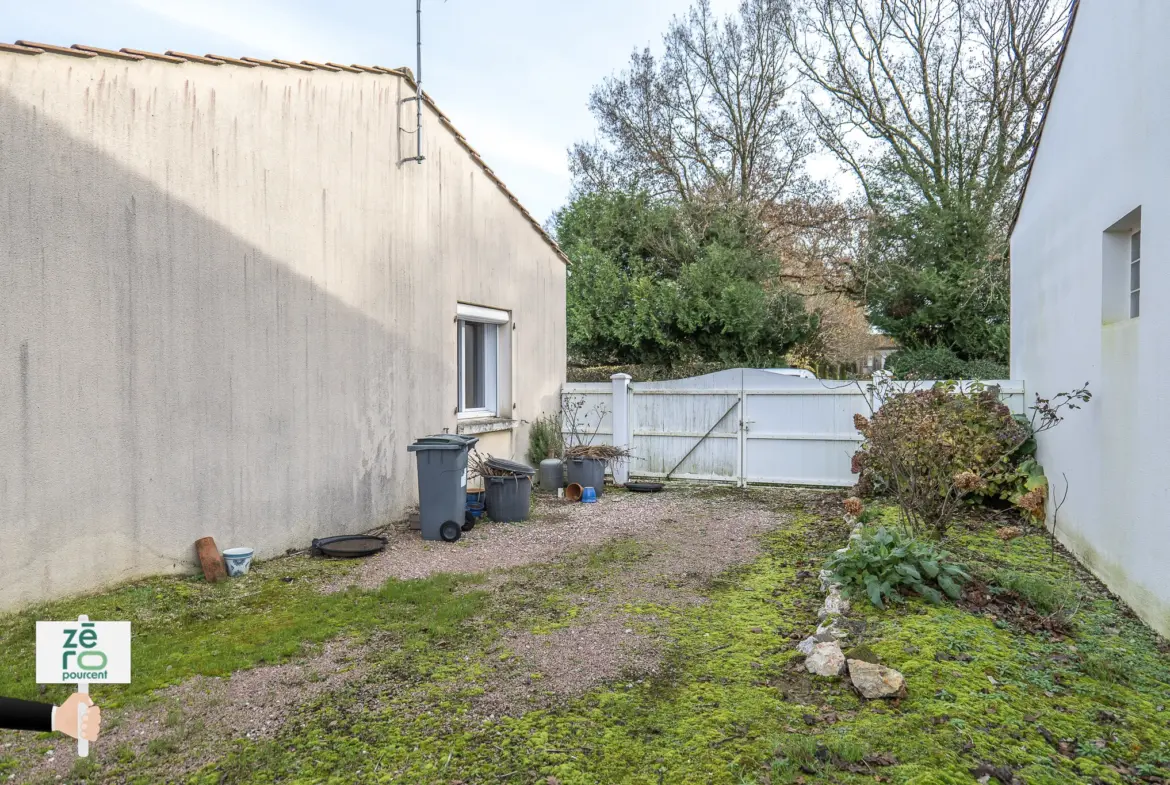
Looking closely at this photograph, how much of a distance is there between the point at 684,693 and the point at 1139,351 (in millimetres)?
3596

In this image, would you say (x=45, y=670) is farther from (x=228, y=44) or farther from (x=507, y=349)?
(x=507, y=349)

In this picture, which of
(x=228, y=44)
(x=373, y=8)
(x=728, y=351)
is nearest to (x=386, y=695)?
(x=228, y=44)

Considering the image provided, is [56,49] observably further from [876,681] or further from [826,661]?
[876,681]

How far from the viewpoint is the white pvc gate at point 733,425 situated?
33.4ft

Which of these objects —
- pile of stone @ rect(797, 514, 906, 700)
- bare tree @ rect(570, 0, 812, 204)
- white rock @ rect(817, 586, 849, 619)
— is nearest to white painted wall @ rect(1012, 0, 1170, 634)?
white rock @ rect(817, 586, 849, 619)

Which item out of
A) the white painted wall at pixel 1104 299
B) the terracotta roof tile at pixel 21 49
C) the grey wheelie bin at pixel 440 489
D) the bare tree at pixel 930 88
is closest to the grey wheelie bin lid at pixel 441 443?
the grey wheelie bin at pixel 440 489

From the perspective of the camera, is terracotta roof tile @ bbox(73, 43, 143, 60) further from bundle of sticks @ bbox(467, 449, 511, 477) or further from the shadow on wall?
bundle of sticks @ bbox(467, 449, 511, 477)

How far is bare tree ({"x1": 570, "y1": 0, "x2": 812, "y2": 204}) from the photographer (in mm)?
19234

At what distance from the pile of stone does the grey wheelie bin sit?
3.89 metres

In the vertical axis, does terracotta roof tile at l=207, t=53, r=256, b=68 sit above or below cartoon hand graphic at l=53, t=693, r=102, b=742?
above

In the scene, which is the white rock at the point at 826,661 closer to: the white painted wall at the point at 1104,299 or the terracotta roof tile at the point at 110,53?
the white painted wall at the point at 1104,299

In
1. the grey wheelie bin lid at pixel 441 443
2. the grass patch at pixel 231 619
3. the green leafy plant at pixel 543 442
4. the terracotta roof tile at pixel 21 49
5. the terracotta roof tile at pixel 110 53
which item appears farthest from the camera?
the green leafy plant at pixel 543 442

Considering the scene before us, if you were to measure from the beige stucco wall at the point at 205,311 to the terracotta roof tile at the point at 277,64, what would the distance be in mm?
64

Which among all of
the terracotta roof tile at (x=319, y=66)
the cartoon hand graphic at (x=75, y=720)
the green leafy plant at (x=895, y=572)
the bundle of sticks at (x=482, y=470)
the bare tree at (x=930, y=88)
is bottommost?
the green leafy plant at (x=895, y=572)
